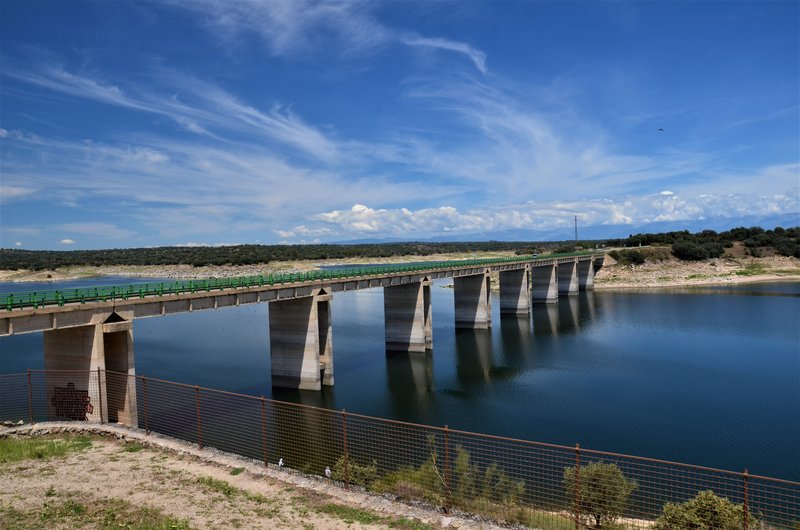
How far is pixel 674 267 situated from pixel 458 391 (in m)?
93.5

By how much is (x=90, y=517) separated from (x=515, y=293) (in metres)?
69.0

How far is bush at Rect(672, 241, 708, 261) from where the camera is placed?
11619 centimetres

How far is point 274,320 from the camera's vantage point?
128 feet

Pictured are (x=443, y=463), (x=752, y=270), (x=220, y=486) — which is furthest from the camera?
(x=752, y=270)

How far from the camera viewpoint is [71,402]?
80.7 ft

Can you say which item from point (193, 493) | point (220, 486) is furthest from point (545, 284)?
point (193, 493)

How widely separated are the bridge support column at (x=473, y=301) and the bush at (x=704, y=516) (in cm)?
4829

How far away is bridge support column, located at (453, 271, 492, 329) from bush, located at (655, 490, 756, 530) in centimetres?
4829

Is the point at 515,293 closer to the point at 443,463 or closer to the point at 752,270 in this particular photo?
the point at 443,463

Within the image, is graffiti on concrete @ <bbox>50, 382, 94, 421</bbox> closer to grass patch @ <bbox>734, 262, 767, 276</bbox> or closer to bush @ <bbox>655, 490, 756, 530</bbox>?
bush @ <bbox>655, 490, 756, 530</bbox>

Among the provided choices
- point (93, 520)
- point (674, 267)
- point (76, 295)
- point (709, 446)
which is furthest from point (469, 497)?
point (674, 267)

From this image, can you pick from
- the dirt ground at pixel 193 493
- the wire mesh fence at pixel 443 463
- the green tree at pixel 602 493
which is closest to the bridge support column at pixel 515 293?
→ the wire mesh fence at pixel 443 463

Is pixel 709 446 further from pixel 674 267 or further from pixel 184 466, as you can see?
pixel 674 267

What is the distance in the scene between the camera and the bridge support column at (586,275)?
106 m
